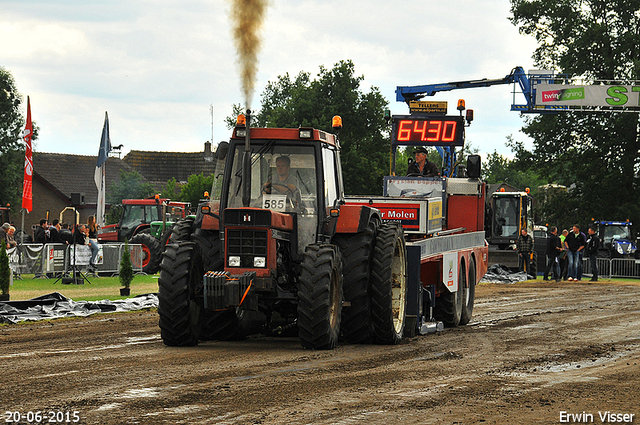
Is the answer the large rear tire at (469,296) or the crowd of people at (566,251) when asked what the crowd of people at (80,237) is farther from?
the crowd of people at (566,251)

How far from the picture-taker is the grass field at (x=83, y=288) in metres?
19.0

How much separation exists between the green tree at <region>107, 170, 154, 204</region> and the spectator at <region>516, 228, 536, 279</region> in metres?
30.0

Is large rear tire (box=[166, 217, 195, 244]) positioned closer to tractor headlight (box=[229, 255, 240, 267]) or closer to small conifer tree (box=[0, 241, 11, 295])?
tractor headlight (box=[229, 255, 240, 267])

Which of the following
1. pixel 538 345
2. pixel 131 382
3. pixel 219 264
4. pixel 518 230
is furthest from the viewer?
pixel 518 230

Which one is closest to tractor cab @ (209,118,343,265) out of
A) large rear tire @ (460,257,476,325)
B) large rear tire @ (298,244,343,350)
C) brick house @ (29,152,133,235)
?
large rear tire @ (298,244,343,350)

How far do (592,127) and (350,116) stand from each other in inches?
590

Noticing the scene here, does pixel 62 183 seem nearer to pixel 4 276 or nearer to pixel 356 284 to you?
pixel 4 276

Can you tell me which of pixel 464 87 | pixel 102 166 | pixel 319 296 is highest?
pixel 464 87

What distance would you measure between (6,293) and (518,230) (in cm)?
2105

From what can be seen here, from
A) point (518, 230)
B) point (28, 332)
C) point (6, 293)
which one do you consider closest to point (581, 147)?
point (518, 230)

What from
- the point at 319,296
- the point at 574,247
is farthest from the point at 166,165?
the point at 319,296

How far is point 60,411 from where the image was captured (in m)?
6.35

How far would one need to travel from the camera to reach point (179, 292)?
9.81 metres

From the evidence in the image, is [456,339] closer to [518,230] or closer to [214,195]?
[214,195]
